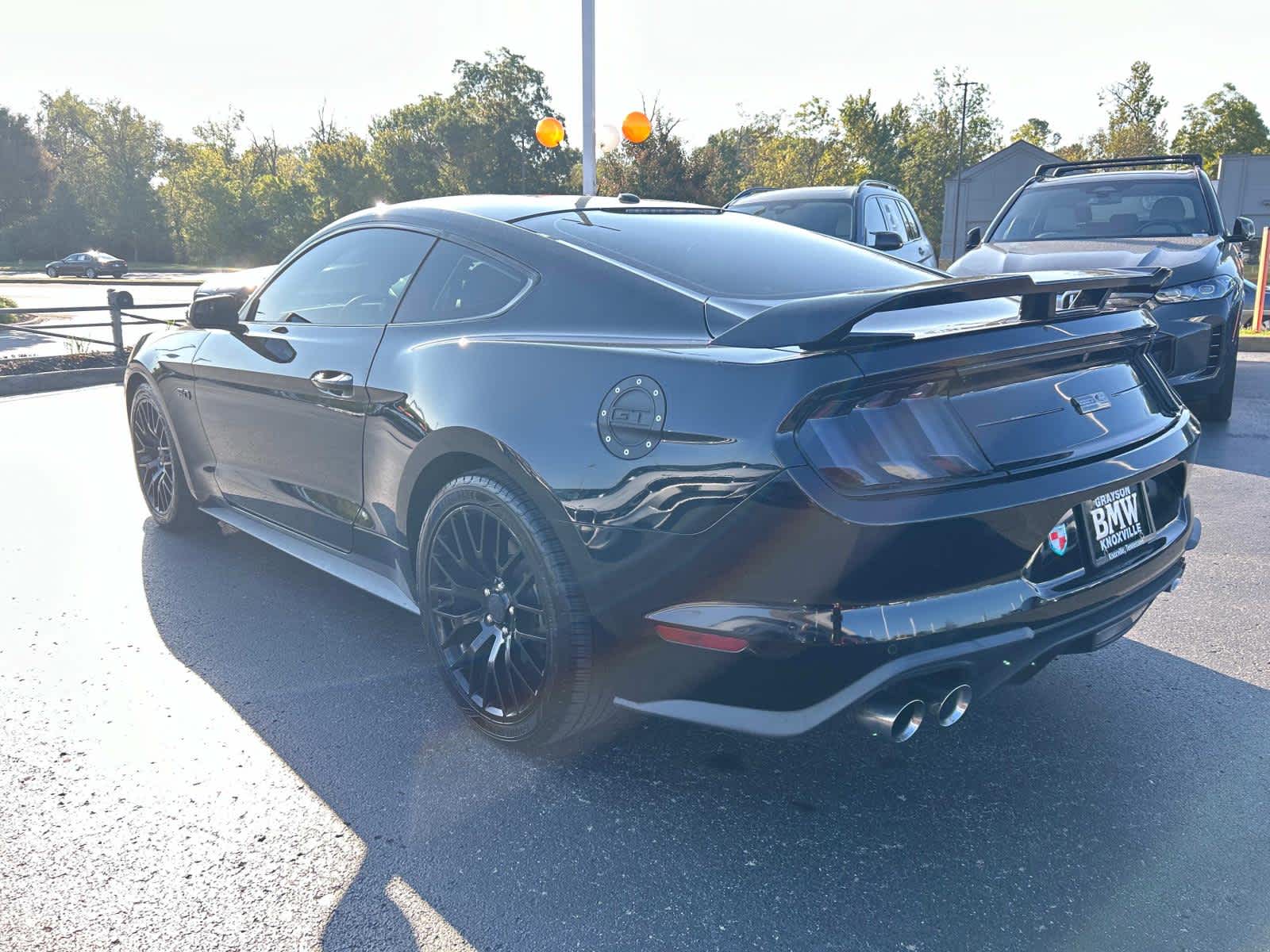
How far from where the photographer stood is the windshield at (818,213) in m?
9.63

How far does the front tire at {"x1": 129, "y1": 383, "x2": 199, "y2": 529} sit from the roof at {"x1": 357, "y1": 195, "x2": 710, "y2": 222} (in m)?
1.73

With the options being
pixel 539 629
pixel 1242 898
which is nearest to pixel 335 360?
pixel 539 629

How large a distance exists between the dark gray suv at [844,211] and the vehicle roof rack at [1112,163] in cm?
129

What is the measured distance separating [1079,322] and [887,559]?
98 cm

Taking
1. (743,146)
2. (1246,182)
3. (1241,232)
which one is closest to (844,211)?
(1241,232)

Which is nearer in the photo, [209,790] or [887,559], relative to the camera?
[887,559]

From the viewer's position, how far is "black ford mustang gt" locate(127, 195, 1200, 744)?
227cm

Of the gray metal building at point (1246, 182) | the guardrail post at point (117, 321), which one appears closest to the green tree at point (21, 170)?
the guardrail post at point (117, 321)

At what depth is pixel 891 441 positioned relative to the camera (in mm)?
2295

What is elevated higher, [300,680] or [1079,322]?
[1079,322]

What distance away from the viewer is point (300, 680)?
3568 mm

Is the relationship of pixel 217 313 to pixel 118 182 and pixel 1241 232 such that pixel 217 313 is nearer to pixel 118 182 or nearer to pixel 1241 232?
pixel 1241 232

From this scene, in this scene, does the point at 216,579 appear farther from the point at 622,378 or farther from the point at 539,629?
the point at 622,378

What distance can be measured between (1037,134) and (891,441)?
83.1 metres
